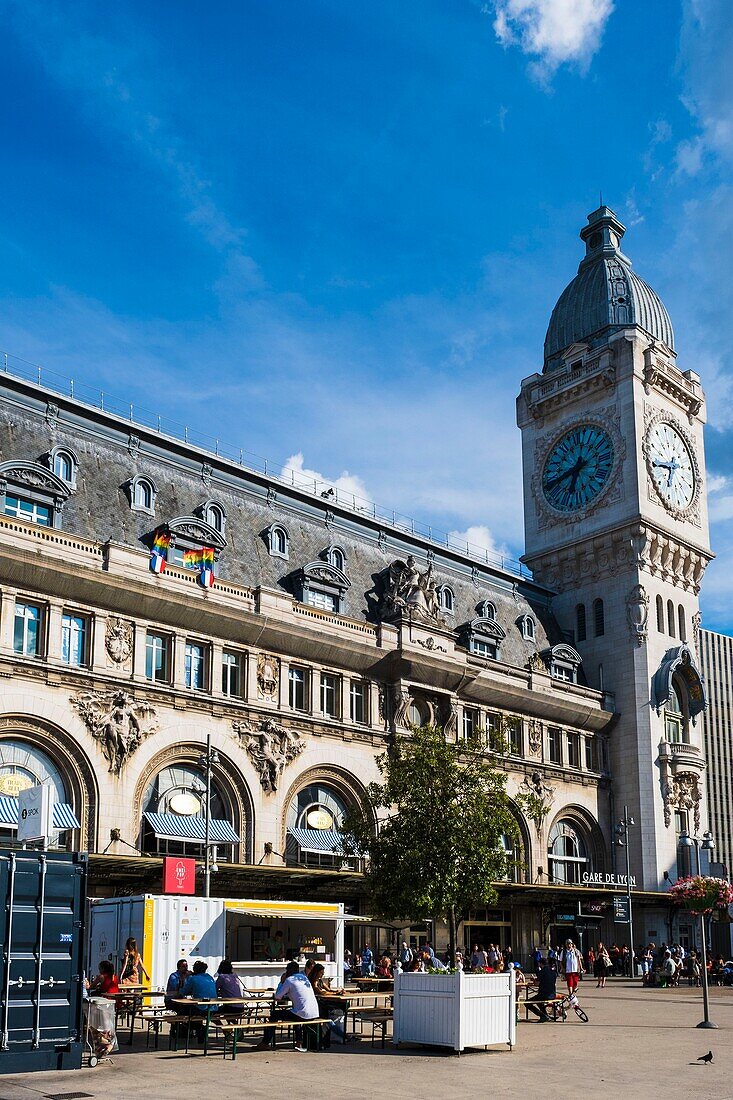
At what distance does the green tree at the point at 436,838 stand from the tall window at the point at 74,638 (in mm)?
12148

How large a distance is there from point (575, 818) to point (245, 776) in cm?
2498

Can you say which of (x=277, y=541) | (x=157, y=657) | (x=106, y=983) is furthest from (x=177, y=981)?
(x=277, y=541)

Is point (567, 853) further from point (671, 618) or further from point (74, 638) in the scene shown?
point (74, 638)

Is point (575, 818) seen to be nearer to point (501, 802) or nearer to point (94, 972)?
point (501, 802)

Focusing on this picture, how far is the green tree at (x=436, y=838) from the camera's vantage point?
38.5 meters

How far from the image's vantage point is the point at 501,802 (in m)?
40.1

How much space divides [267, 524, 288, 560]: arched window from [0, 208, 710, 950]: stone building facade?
14cm

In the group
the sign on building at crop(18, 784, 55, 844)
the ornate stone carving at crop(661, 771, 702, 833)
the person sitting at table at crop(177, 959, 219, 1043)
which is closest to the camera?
the sign on building at crop(18, 784, 55, 844)

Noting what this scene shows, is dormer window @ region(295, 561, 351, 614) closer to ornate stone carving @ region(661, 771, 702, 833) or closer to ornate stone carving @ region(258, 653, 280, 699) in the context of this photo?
ornate stone carving @ region(258, 653, 280, 699)

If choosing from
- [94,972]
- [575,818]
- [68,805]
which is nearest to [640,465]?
[575,818]

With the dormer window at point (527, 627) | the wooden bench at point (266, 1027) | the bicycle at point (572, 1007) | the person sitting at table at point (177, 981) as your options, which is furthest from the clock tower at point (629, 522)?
the wooden bench at point (266, 1027)

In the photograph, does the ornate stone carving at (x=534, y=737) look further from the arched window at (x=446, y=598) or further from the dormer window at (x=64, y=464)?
the dormer window at (x=64, y=464)

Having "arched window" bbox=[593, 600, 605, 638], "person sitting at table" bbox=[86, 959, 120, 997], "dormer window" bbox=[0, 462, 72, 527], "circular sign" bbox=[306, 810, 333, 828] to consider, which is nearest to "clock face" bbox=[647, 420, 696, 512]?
"arched window" bbox=[593, 600, 605, 638]

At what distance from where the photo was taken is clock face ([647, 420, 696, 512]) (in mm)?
75875
